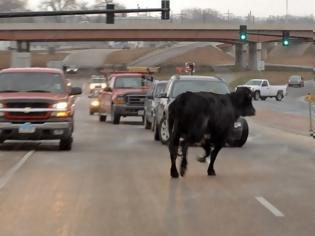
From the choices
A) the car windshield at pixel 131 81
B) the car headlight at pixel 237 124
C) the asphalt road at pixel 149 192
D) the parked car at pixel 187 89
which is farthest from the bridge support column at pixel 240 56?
the asphalt road at pixel 149 192

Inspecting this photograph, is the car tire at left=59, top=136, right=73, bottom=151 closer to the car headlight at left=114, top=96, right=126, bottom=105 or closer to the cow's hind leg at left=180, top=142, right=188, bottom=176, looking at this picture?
the cow's hind leg at left=180, top=142, right=188, bottom=176

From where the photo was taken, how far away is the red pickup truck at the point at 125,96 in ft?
98.0

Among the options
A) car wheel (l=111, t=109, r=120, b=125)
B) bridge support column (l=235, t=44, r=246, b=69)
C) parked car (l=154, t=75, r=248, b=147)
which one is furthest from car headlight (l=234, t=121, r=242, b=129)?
bridge support column (l=235, t=44, r=246, b=69)

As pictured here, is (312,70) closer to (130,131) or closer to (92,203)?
(130,131)

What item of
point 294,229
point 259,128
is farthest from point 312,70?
point 294,229

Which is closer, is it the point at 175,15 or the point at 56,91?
the point at 56,91

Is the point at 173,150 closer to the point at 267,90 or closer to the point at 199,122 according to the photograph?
the point at 199,122

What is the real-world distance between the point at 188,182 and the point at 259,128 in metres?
16.3

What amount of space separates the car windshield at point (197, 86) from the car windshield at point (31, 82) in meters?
3.28

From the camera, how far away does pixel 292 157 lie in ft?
57.5

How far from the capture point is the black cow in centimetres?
1344

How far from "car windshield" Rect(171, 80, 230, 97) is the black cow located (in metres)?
5.89

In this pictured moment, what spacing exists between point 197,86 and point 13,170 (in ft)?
24.5

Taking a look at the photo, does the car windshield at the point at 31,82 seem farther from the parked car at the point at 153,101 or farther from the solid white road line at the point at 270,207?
the solid white road line at the point at 270,207
